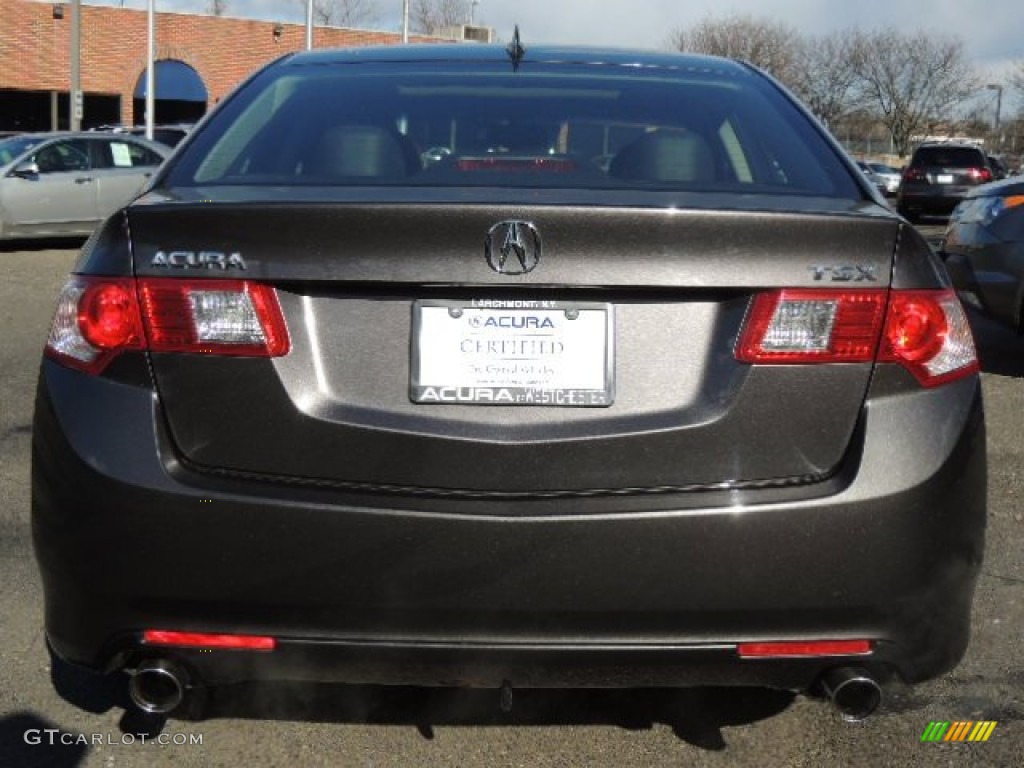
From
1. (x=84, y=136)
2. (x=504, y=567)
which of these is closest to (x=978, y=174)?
(x=84, y=136)

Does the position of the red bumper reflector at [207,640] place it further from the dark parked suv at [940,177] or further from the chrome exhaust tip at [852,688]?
the dark parked suv at [940,177]

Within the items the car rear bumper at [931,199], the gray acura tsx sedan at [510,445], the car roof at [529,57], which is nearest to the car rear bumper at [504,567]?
the gray acura tsx sedan at [510,445]

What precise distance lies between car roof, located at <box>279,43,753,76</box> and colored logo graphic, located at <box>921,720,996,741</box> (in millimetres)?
1789

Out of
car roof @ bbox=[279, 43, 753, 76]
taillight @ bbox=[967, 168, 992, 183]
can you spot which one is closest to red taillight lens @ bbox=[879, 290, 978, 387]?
car roof @ bbox=[279, 43, 753, 76]

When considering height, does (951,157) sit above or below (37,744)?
above

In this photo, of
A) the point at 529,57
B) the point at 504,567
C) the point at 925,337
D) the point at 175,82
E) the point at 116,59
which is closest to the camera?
the point at 504,567

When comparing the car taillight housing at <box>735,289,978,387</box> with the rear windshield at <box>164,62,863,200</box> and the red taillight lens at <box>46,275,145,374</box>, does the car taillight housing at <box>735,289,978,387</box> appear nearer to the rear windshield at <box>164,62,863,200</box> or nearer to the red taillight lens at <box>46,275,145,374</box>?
the rear windshield at <box>164,62,863,200</box>

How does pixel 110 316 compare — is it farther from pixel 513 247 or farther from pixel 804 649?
pixel 804 649

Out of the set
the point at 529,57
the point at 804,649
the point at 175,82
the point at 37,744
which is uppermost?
the point at 529,57

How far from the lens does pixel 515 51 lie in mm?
3525

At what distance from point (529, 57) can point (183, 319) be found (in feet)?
4.97

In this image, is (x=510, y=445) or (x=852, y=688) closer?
(x=510, y=445)

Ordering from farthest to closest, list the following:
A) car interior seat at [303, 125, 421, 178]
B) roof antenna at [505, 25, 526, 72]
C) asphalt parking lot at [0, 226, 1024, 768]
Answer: roof antenna at [505, 25, 526, 72] < asphalt parking lot at [0, 226, 1024, 768] < car interior seat at [303, 125, 421, 178]

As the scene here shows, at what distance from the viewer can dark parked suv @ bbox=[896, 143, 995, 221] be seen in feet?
80.6
